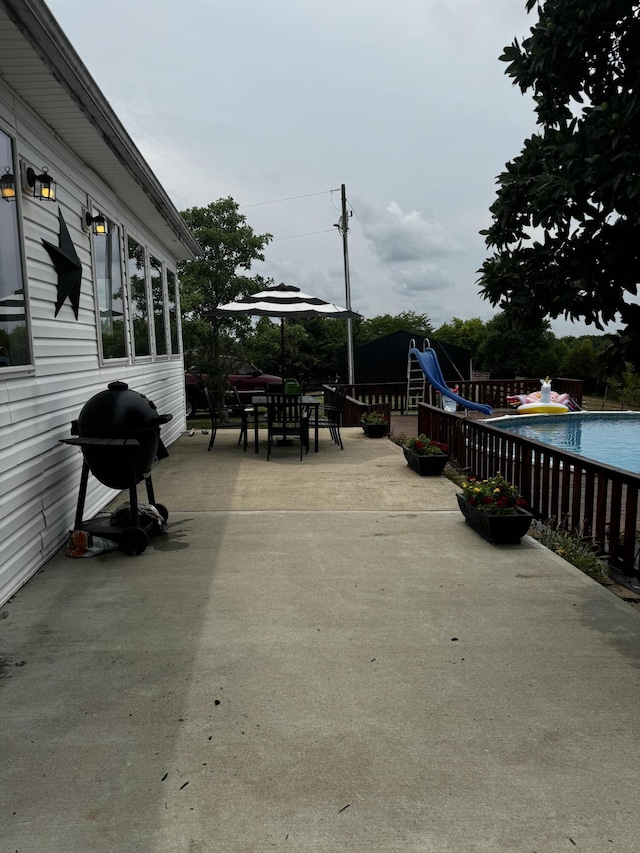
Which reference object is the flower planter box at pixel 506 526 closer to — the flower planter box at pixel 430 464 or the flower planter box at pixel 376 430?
the flower planter box at pixel 430 464

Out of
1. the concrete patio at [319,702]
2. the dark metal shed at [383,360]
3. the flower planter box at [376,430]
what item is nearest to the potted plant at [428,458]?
the concrete patio at [319,702]

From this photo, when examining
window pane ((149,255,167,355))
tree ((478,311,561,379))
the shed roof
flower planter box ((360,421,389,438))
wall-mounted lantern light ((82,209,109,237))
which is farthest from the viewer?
tree ((478,311,561,379))

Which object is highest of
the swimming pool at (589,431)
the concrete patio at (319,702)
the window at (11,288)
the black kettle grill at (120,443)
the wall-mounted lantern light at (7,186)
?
the wall-mounted lantern light at (7,186)

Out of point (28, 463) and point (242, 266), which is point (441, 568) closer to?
point (28, 463)

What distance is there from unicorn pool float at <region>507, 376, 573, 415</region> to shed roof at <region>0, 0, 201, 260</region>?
9.86 metres

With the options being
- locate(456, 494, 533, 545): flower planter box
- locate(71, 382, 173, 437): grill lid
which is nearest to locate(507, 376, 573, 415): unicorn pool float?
locate(456, 494, 533, 545): flower planter box

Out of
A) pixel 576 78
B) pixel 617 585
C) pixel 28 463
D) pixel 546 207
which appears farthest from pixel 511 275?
pixel 28 463

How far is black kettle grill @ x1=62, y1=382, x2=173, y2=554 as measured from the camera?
4.10 m

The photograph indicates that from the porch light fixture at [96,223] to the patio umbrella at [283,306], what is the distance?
2.96 metres

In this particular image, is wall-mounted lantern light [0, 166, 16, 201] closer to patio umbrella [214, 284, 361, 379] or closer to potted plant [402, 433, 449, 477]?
potted plant [402, 433, 449, 477]

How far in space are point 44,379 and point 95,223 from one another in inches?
85.3

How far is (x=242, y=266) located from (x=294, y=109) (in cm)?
649

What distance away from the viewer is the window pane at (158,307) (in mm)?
9219

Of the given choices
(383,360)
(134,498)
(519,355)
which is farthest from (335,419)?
(519,355)
